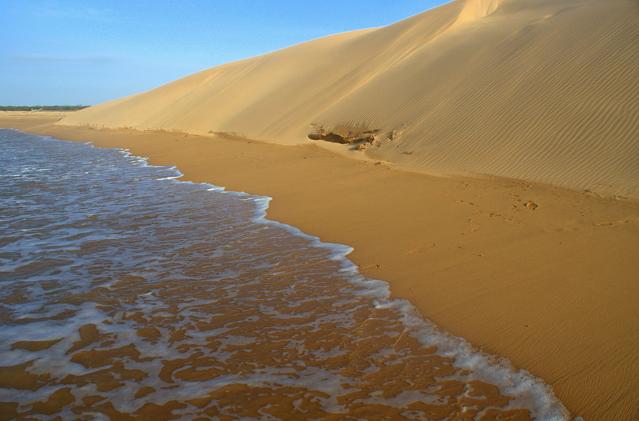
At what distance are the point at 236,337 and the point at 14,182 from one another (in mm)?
8882

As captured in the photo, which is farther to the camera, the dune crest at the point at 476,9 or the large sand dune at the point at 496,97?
the dune crest at the point at 476,9

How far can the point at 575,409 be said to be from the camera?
2463 mm

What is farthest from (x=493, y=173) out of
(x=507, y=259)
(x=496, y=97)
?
(x=507, y=259)

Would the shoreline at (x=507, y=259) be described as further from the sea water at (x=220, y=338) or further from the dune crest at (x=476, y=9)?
the dune crest at (x=476, y=9)

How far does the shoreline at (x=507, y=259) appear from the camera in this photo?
290cm

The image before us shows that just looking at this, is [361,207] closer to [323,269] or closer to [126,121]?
[323,269]

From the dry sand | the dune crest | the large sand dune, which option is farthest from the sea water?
the dune crest

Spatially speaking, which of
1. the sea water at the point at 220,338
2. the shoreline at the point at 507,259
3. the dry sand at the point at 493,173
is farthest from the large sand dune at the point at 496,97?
the sea water at the point at 220,338

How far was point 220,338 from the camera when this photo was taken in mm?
3246

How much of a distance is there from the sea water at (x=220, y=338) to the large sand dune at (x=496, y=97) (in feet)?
15.1

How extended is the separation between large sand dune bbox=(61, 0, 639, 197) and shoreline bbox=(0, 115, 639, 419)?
3.48ft

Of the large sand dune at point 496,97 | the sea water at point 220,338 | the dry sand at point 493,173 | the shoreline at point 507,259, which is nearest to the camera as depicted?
the sea water at point 220,338

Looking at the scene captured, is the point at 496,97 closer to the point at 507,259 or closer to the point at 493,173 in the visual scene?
the point at 493,173

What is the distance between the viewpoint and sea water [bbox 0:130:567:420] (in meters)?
2.54
